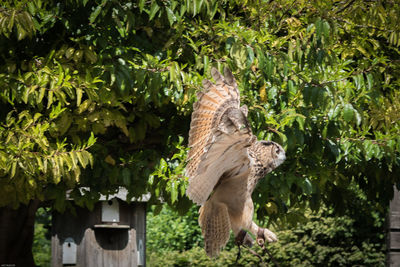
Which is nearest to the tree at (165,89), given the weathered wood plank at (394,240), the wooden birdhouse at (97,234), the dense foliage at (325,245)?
the wooden birdhouse at (97,234)

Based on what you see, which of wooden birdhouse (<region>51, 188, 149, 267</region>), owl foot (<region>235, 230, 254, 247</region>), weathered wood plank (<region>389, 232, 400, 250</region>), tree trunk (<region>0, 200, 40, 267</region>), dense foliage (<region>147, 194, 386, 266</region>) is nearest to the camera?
owl foot (<region>235, 230, 254, 247</region>)

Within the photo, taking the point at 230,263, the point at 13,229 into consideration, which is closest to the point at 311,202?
the point at 13,229

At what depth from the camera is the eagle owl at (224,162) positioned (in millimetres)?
3039

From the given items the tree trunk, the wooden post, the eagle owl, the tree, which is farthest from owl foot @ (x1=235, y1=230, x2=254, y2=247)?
the wooden post

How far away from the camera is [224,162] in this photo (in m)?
3.11

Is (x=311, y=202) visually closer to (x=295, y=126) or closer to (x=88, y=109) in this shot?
(x=295, y=126)

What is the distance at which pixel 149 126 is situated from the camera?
587cm

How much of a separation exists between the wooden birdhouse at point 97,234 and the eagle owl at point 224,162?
438cm

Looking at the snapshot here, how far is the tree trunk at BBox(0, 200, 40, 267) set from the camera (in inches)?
285

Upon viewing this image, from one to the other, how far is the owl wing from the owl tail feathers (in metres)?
0.22

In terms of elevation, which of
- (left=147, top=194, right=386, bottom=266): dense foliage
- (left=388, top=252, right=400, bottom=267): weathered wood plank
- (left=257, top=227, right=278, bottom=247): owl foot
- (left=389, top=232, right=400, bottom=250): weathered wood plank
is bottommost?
(left=147, top=194, right=386, bottom=266): dense foliage

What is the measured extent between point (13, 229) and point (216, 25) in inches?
134

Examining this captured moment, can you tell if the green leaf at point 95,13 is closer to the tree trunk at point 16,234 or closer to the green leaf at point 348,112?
the green leaf at point 348,112

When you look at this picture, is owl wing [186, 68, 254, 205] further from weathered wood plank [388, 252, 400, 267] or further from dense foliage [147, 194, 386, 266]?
dense foliage [147, 194, 386, 266]
